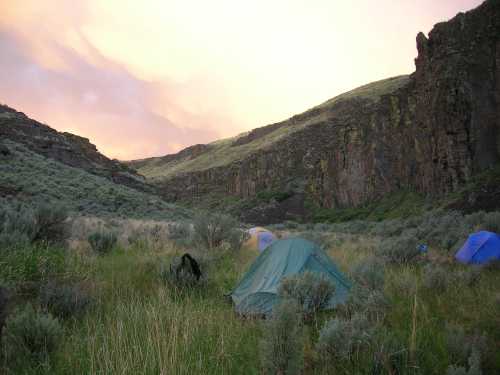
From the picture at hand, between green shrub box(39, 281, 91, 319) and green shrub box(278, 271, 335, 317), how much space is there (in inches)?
94.3

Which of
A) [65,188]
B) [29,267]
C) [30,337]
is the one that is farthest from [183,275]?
[65,188]

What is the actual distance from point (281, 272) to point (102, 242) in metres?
5.08

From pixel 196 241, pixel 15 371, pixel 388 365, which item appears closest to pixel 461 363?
pixel 388 365

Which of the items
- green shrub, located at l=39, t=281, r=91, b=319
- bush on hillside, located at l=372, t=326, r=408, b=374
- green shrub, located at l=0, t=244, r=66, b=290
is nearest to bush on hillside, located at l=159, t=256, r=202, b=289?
green shrub, located at l=0, t=244, r=66, b=290

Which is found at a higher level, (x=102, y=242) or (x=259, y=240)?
(x=102, y=242)

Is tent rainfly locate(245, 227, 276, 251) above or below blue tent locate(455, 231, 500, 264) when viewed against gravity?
above

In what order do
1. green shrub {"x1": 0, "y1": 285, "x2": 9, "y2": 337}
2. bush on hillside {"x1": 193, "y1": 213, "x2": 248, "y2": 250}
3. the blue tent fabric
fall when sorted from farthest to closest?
the blue tent fabric → bush on hillside {"x1": 193, "y1": 213, "x2": 248, "y2": 250} → green shrub {"x1": 0, "y1": 285, "x2": 9, "y2": 337}

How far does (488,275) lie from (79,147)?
49801mm

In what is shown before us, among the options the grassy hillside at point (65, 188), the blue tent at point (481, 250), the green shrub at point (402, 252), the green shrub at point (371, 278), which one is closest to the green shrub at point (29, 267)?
the green shrub at point (371, 278)

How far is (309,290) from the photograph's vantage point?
4.55m

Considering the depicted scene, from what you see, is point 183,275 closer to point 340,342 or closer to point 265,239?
point 340,342

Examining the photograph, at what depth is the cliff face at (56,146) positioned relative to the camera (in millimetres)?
39688

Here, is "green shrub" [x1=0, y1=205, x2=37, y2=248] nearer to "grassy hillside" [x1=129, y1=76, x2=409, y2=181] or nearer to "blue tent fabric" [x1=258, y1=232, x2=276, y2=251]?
"blue tent fabric" [x1=258, y1=232, x2=276, y2=251]

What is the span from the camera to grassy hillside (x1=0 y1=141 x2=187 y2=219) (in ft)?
81.0
